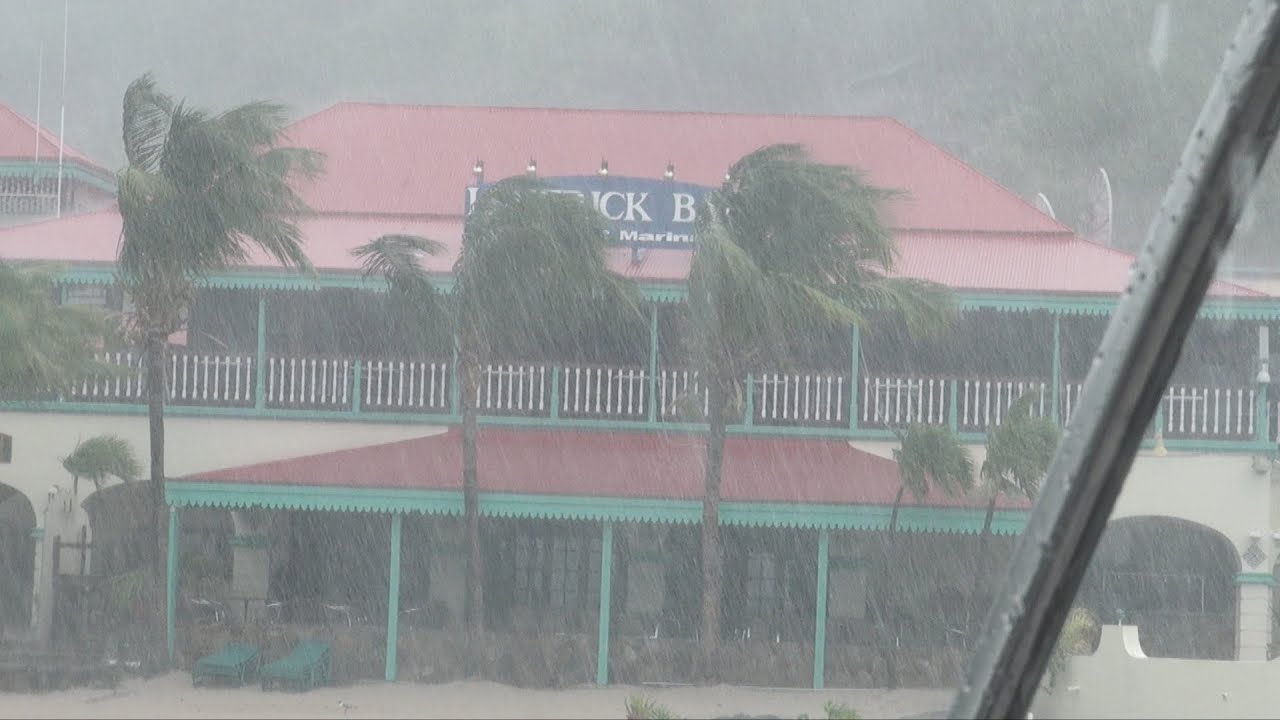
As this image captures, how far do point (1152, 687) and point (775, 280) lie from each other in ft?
17.7

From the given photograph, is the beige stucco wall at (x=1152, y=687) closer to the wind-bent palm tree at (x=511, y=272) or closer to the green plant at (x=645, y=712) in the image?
the green plant at (x=645, y=712)

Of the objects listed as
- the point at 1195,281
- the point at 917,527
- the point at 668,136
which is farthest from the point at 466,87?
the point at 1195,281

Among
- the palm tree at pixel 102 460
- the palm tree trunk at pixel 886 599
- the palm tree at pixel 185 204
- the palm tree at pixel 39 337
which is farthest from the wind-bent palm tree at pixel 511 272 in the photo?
the palm tree trunk at pixel 886 599

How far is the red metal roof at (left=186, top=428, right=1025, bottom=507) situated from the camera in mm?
14875

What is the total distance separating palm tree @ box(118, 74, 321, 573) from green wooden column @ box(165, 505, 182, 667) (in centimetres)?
21

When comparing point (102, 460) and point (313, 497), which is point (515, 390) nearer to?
point (313, 497)

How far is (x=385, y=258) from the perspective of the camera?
50.8ft

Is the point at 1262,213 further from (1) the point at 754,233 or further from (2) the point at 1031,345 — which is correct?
(1) the point at 754,233

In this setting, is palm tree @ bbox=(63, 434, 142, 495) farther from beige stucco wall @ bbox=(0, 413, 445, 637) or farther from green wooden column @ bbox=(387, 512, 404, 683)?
green wooden column @ bbox=(387, 512, 404, 683)

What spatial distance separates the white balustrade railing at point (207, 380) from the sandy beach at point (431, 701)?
10.5 ft

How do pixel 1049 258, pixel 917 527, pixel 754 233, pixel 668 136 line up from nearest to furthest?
pixel 917 527, pixel 754 233, pixel 1049 258, pixel 668 136

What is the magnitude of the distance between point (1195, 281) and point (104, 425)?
16.2 meters

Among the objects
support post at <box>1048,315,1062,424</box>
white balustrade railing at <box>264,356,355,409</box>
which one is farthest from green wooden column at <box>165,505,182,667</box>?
support post at <box>1048,315,1062,424</box>

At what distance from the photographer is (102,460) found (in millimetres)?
15500
